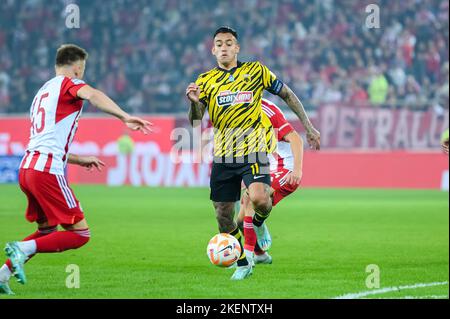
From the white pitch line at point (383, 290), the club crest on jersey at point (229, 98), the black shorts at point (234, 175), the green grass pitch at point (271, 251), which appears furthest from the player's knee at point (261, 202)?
the white pitch line at point (383, 290)

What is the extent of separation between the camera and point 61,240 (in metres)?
7.37

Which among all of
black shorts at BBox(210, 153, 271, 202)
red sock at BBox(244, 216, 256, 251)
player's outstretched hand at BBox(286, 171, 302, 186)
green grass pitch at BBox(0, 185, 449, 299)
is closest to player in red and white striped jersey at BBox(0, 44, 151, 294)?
green grass pitch at BBox(0, 185, 449, 299)

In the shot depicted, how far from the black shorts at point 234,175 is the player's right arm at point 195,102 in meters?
0.55

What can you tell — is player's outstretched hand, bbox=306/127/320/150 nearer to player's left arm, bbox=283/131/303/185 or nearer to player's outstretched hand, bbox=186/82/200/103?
player's left arm, bbox=283/131/303/185

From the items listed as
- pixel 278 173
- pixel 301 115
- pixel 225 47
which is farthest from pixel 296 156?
pixel 225 47

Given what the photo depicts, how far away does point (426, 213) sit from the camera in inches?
643

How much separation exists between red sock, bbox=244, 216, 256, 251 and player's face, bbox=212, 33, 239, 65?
5.43ft

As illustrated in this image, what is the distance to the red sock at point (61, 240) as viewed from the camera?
7.31m

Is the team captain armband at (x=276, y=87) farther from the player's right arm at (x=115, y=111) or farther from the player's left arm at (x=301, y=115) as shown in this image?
the player's right arm at (x=115, y=111)

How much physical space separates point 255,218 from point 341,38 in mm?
20617

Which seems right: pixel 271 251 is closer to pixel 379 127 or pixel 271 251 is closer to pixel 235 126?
pixel 235 126

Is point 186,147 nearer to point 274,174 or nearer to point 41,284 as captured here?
point 274,174

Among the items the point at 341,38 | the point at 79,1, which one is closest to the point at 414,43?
the point at 341,38
